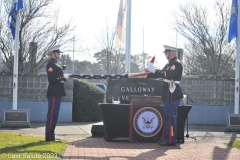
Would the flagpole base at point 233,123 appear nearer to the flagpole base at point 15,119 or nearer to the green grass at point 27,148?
the flagpole base at point 15,119

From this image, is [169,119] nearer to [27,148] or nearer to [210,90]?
[27,148]

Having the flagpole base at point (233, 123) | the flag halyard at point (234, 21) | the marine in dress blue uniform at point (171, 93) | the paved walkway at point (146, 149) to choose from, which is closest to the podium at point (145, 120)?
the paved walkway at point (146, 149)

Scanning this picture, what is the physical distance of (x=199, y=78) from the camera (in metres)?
16.2

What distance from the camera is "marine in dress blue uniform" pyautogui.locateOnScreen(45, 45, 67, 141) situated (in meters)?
9.73

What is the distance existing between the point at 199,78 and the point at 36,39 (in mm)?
8069

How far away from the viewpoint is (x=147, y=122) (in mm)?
10258

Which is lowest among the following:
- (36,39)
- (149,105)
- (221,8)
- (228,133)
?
(228,133)

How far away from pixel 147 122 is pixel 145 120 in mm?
63

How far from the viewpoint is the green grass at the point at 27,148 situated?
7258 millimetres

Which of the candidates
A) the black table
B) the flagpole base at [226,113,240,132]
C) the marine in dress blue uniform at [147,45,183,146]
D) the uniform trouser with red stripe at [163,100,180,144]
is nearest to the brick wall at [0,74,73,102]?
the black table

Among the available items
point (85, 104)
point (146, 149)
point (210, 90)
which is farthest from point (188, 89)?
point (146, 149)

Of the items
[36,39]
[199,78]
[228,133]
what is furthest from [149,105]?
[36,39]

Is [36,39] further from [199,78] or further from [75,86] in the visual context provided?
[199,78]

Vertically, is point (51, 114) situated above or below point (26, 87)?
below
